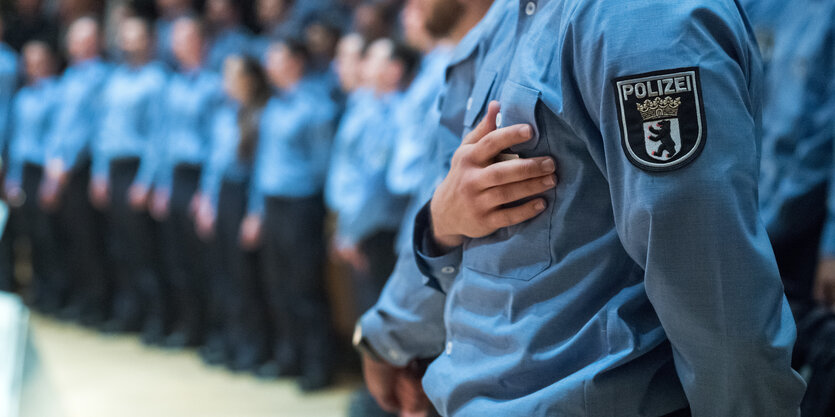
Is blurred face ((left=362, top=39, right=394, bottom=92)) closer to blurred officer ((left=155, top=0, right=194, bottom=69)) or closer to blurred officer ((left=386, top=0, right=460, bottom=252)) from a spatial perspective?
blurred officer ((left=386, top=0, right=460, bottom=252))

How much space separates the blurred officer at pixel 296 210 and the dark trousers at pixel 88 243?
1.50 meters

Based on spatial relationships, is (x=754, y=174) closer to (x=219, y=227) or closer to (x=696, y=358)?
(x=696, y=358)

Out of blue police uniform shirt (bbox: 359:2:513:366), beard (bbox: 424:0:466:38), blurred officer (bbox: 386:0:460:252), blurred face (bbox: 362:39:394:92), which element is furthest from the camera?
blurred face (bbox: 362:39:394:92)

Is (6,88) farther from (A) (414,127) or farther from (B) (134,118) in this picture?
(A) (414,127)

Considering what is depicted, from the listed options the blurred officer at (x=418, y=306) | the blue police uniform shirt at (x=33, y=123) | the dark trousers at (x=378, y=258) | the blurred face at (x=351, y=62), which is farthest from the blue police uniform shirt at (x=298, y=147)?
the blurred officer at (x=418, y=306)

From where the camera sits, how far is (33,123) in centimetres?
498

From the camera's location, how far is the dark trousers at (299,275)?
11.7 ft

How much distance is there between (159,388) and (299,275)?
82 centimetres

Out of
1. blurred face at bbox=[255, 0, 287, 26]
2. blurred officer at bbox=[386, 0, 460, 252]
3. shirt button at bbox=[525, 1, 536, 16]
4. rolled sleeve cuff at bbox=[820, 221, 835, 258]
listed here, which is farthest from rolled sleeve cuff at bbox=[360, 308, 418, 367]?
blurred face at bbox=[255, 0, 287, 26]

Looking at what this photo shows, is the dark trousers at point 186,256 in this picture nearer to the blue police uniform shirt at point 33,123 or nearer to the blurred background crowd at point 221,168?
the blurred background crowd at point 221,168

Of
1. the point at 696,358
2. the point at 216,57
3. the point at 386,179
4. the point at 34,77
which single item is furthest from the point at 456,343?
the point at 34,77

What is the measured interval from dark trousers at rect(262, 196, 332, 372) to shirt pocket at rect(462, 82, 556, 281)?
8.89ft

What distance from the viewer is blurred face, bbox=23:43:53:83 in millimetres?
5047

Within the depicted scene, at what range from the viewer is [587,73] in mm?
762
